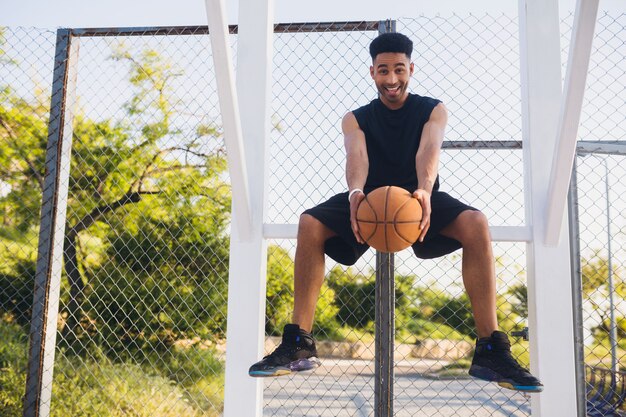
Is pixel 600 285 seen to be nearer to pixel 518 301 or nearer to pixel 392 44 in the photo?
pixel 518 301

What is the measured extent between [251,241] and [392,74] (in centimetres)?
109

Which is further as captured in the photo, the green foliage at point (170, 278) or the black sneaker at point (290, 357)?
the green foliage at point (170, 278)

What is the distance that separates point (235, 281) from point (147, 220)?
4754 mm

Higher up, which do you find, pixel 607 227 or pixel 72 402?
pixel 607 227

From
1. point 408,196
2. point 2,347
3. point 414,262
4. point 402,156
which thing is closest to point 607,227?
point 414,262

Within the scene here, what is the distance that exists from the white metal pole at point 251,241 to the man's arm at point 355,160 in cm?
46

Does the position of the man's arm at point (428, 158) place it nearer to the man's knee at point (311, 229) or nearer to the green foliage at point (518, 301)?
the man's knee at point (311, 229)

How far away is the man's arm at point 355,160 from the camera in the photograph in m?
2.12

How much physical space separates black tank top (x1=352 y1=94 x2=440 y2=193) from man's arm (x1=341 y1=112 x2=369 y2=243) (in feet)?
0.19

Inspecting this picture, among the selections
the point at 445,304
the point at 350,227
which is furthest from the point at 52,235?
the point at 445,304

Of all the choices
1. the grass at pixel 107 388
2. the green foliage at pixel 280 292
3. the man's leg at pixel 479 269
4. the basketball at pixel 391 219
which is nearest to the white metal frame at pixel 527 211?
the man's leg at pixel 479 269

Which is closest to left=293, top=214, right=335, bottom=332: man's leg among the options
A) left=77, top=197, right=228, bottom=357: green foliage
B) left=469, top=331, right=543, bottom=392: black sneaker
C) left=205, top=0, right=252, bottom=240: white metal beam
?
left=205, top=0, right=252, bottom=240: white metal beam

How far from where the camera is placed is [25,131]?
645 cm

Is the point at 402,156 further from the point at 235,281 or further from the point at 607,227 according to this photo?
the point at 607,227
